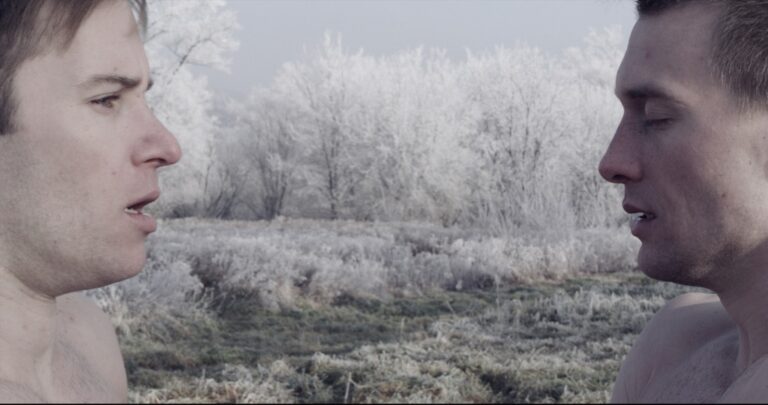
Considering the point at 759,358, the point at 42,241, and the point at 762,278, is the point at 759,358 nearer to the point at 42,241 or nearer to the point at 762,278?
the point at 762,278

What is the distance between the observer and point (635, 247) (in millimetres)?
10594

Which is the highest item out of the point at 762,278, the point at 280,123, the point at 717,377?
the point at 280,123

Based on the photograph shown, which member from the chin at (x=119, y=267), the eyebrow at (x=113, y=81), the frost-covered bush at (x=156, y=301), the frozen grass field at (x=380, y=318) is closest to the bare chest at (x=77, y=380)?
the chin at (x=119, y=267)

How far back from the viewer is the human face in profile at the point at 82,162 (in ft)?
6.18

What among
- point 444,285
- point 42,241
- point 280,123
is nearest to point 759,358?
point 42,241

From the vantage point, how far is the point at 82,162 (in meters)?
1.93

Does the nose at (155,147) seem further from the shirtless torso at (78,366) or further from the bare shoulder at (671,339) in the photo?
the bare shoulder at (671,339)

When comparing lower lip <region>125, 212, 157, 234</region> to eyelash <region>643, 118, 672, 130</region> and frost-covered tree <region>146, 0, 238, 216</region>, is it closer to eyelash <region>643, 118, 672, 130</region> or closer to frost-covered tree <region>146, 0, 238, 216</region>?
eyelash <region>643, 118, 672, 130</region>

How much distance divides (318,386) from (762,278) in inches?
130

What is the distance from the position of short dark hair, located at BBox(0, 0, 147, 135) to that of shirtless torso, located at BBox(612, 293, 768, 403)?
177cm

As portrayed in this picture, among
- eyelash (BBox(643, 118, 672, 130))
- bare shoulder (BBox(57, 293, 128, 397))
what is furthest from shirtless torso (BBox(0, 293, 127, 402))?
eyelash (BBox(643, 118, 672, 130))

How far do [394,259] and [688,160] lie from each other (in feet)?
25.9

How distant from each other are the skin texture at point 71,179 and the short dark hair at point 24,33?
0.02m

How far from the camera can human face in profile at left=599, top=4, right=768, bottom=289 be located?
1.89 metres
